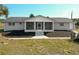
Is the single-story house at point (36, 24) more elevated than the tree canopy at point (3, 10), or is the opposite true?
the tree canopy at point (3, 10)

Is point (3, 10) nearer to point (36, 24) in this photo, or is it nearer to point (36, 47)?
point (36, 24)

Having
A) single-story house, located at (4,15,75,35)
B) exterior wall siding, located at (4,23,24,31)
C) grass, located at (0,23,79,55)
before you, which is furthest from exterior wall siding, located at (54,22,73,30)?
exterior wall siding, located at (4,23,24,31)

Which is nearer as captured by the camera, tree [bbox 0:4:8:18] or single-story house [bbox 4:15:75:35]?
tree [bbox 0:4:8:18]

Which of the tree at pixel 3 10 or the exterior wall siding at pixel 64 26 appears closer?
the tree at pixel 3 10

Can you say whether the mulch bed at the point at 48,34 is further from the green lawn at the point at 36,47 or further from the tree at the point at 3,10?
the tree at the point at 3,10

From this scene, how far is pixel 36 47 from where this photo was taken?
257cm

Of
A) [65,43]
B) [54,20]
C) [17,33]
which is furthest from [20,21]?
[65,43]

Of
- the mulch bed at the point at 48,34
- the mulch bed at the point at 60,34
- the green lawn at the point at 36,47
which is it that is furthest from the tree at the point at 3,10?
the mulch bed at the point at 60,34

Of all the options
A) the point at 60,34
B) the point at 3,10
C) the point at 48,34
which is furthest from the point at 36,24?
the point at 3,10

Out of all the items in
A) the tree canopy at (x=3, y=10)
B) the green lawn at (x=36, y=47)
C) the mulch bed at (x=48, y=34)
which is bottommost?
the green lawn at (x=36, y=47)

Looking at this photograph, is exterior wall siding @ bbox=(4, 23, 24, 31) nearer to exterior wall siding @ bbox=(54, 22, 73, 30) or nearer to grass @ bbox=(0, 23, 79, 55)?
grass @ bbox=(0, 23, 79, 55)

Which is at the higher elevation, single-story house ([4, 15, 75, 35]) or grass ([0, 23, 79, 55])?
single-story house ([4, 15, 75, 35])

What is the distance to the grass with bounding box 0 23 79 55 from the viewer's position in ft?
8.23

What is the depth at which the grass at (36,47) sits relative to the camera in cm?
251
